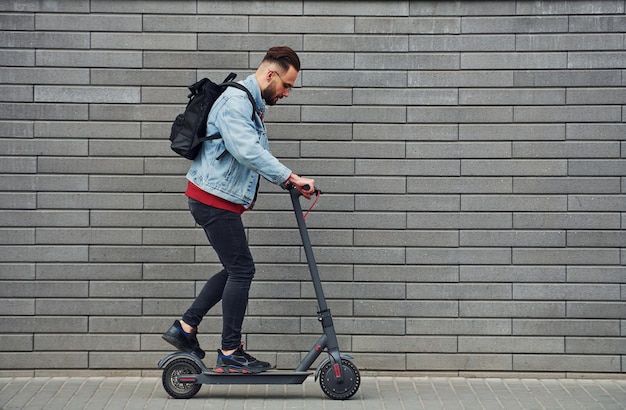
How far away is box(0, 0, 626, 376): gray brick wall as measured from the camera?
23.4ft

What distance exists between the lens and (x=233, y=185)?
6.43m

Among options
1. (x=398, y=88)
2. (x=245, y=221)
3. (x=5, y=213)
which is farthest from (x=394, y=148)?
(x=5, y=213)

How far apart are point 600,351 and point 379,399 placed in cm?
159

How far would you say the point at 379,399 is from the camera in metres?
6.62

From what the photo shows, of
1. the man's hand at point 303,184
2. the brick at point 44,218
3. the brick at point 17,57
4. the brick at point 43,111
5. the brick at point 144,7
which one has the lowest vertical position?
the brick at point 44,218

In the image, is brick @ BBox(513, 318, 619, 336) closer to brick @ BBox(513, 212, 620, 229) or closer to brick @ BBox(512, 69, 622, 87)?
brick @ BBox(513, 212, 620, 229)

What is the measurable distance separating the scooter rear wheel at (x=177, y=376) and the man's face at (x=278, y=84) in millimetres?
1641

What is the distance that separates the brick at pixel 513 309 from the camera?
719 centimetres

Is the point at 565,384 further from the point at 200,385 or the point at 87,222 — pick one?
the point at 87,222

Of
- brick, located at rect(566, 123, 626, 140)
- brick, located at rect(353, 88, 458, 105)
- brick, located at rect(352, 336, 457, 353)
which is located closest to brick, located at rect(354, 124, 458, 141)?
brick, located at rect(353, 88, 458, 105)

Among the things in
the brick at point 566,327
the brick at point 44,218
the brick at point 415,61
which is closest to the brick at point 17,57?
the brick at point 44,218

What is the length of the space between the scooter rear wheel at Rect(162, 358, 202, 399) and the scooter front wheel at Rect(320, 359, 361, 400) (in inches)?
29.2

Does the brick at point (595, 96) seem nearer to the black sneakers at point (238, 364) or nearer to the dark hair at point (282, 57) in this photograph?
the dark hair at point (282, 57)

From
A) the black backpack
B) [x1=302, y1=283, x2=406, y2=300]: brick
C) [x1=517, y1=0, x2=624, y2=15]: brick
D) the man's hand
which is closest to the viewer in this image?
the man's hand
